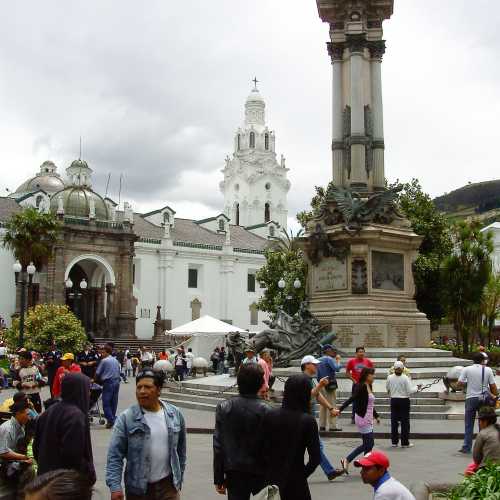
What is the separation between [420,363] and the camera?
1727cm

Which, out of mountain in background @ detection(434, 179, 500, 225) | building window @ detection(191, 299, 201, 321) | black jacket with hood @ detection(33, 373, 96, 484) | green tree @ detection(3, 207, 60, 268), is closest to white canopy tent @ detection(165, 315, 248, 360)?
green tree @ detection(3, 207, 60, 268)

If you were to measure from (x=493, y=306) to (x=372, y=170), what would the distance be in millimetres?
19509

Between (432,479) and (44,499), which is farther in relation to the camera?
(432,479)

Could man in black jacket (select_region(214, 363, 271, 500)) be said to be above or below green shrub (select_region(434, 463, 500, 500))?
above

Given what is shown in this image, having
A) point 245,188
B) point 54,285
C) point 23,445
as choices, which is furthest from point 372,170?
point 245,188

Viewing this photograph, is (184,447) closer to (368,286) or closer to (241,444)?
(241,444)

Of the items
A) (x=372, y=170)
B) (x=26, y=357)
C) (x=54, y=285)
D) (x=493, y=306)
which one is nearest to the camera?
(x=26, y=357)

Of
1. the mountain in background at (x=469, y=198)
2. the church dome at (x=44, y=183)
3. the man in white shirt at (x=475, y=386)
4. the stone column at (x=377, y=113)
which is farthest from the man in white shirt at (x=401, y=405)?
the mountain in background at (x=469, y=198)

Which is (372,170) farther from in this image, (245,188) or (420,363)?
(245,188)

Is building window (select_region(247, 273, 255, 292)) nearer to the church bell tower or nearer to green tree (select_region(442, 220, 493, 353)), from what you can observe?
the church bell tower

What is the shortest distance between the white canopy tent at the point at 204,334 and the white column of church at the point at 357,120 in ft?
52.3

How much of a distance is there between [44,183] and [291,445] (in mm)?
66389

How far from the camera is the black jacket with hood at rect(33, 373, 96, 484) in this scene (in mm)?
5426

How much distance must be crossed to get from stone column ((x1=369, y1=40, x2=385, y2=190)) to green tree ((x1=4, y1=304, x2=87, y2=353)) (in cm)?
2150
